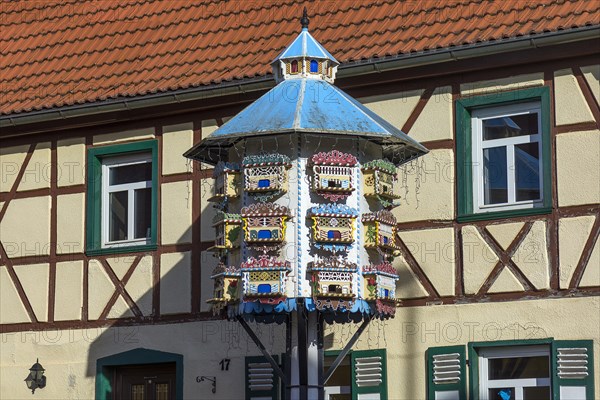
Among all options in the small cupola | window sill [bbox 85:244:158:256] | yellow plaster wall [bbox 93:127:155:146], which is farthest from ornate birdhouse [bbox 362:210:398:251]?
yellow plaster wall [bbox 93:127:155:146]

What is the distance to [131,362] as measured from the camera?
18578 millimetres

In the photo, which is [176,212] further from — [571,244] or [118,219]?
[571,244]

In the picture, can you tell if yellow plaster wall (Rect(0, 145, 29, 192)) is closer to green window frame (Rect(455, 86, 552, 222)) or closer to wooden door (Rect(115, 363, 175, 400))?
wooden door (Rect(115, 363, 175, 400))

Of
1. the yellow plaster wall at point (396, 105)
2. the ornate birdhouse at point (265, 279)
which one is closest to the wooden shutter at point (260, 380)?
the ornate birdhouse at point (265, 279)

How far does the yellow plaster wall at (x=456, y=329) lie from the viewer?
52.9 feet

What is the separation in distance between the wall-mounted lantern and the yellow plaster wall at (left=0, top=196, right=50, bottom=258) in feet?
4.26

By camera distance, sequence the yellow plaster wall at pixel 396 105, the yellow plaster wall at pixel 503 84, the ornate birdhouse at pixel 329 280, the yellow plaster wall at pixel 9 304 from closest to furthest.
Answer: the ornate birdhouse at pixel 329 280 → the yellow plaster wall at pixel 503 84 → the yellow plaster wall at pixel 396 105 → the yellow plaster wall at pixel 9 304

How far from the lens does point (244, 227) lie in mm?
15312

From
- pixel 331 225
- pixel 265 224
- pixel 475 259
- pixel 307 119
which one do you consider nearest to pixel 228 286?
pixel 265 224

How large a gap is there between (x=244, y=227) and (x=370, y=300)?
4.20 ft

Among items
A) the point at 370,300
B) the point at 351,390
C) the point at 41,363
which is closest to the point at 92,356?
the point at 41,363

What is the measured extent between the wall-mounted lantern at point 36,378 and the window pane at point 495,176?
5347mm

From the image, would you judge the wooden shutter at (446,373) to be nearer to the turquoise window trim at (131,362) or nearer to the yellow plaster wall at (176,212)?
the turquoise window trim at (131,362)

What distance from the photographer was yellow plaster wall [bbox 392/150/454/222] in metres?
17.1
